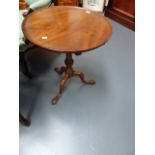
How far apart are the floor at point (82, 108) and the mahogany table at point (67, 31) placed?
0.13 m

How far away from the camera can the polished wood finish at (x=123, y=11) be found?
3.14m

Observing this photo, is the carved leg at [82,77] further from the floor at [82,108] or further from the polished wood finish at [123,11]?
the polished wood finish at [123,11]

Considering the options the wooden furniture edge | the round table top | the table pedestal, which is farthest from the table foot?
the wooden furniture edge

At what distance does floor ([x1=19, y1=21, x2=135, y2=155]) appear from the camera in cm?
181

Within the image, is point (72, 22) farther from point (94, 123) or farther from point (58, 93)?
point (94, 123)

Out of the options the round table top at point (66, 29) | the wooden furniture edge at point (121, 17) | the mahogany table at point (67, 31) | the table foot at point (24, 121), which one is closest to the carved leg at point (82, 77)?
the mahogany table at point (67, 31)

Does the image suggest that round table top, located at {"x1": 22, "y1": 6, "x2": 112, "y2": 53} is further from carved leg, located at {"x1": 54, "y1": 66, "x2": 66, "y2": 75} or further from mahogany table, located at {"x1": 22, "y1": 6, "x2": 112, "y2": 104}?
carved leg, located at {"x1": 54, "y1": 66, "x2": 66, "y2": 75}

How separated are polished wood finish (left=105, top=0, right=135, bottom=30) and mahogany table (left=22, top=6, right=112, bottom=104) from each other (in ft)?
3.75

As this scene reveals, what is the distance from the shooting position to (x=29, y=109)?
2.06m

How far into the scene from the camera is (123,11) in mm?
3264

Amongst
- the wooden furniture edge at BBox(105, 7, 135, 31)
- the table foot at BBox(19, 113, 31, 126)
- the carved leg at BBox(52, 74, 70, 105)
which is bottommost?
the table foot at BBox(19, 113, 31, 126)

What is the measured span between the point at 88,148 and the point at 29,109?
0.61 metres

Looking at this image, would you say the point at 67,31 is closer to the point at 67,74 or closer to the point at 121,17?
the point at 67,74
